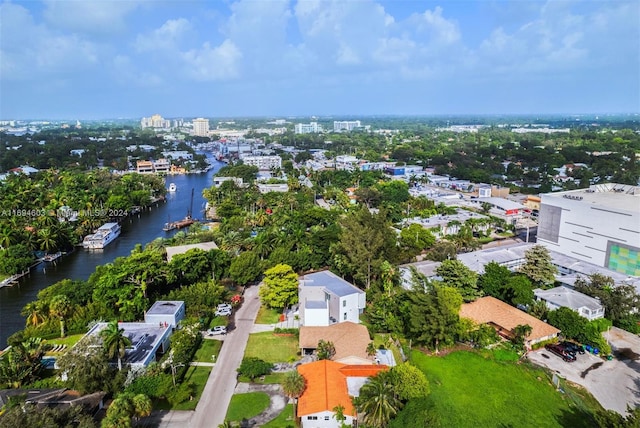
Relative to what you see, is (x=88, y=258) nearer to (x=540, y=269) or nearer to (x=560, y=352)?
(x=540, y=269)

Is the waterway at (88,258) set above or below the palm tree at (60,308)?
below

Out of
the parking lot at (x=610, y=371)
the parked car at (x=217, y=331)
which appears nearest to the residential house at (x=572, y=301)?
the parking lot at (x=610, y=371)

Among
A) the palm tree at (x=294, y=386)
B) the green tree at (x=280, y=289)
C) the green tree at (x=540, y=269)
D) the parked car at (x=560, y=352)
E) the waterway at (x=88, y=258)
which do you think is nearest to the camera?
the palm tree at (x=294, y=386)

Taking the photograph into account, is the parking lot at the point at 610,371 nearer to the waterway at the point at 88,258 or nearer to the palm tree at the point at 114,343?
the palm tree at the point at 114,343

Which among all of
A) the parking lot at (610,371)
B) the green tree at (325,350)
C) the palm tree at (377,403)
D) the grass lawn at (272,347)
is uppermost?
the palm tree at (377,403)

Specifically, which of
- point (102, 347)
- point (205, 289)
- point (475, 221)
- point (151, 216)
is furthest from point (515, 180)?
point (102, 347)

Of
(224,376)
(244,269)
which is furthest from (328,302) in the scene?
(244,269)

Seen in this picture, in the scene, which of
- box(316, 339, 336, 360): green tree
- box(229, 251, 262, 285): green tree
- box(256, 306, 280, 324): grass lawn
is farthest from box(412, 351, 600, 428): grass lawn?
box(229, 251, 262, 285): green tree
